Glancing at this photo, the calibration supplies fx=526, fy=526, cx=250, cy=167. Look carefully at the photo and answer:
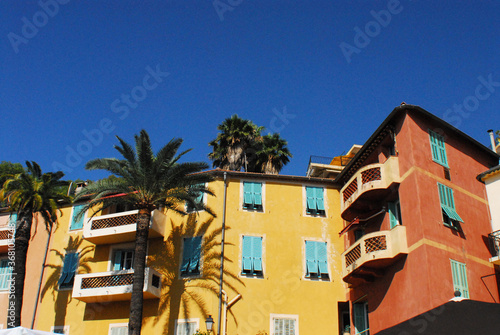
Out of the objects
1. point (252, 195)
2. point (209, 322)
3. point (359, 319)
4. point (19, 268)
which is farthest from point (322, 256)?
point (19, 268)

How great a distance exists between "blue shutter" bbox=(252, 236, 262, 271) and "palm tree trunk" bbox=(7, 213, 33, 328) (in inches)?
420

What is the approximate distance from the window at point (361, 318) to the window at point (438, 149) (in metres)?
6.94

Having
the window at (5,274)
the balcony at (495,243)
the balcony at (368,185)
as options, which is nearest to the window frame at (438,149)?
the balcony at (368,185)

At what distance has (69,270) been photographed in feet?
87.2

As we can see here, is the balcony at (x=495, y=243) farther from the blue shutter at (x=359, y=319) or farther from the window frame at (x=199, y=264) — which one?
the window frame at (x=199, y=264)

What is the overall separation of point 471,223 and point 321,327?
765 cm

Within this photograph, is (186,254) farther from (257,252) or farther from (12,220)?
(12,220)

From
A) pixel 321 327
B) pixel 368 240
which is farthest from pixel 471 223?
pixel 321 327

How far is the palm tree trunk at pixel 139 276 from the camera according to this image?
69.4 feet

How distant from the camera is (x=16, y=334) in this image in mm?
11969

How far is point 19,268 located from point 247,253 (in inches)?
414

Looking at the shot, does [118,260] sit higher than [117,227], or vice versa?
[117,227]

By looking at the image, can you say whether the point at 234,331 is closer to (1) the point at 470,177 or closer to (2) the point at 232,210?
(2) the point at 232,210

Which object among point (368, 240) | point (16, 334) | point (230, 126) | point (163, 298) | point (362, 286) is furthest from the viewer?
point (230, 126)
